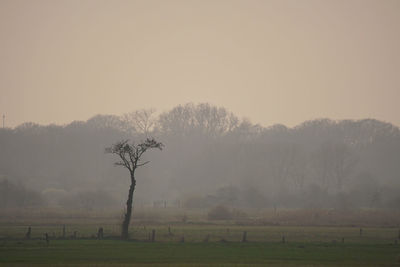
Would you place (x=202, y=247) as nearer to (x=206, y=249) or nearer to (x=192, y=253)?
(x=206, y=249)

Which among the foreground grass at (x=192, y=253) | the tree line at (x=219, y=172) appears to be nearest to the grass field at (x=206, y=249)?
the foreground grass at (x=192, y=253)

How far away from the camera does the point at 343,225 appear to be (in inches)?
3243

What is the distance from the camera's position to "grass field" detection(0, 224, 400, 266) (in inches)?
1718

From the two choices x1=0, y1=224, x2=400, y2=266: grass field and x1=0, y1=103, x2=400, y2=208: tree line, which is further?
x1=0, y1=103, x2=400, y2=208: tree line

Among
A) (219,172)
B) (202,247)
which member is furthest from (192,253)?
(219,172)

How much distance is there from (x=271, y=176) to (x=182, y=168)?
32.1 metres

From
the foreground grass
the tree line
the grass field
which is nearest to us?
the foreground grass

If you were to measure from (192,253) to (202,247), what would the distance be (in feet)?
14.2

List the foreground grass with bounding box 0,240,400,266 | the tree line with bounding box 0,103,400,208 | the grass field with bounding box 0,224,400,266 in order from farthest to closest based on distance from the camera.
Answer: the tree line with bounding box 0,103,400,208
the grass field with bounding box 0,224,400,266
the foreground grass with bounding box 0,240,400,266

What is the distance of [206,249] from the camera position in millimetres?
51219

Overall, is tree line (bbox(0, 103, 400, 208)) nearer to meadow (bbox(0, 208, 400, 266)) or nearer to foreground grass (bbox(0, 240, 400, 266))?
meadow (bbox(0, 208, 400, 266))

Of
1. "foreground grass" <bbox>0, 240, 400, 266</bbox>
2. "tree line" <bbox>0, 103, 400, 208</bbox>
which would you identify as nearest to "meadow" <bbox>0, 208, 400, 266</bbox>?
"foreground grass" <bbox>0, 240, 400, 266</bbox>

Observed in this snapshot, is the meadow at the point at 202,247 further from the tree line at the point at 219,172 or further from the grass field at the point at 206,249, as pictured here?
the tree line at the point at 219,172

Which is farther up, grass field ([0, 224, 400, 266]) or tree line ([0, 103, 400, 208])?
tree line ([0, 103, 400, 208])
